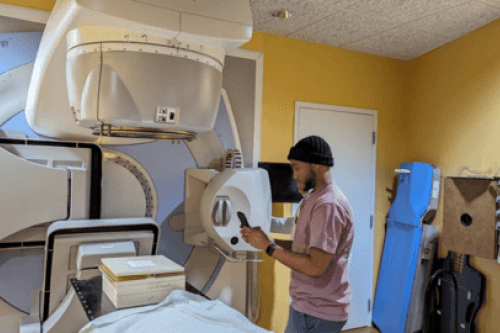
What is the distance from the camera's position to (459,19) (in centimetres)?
246

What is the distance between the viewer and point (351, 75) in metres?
3.08

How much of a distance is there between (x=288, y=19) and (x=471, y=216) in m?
1.69

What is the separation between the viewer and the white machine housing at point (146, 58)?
33.8 inches

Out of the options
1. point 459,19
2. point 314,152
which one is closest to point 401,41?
point 459,19

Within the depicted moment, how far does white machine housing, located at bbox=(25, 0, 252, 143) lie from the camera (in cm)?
86

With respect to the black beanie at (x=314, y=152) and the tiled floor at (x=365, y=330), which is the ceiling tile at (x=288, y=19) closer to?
the black beanie at (x=314, y=152)

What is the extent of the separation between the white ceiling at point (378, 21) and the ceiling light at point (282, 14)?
0.09ft

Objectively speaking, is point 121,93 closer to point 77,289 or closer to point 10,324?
point 77,289

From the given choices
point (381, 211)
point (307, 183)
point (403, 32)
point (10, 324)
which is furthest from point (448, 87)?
point (10, 324)

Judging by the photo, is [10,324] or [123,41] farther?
[10,324]

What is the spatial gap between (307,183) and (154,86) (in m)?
0.99

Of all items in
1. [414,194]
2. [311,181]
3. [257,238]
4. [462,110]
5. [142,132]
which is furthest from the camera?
[414,194]

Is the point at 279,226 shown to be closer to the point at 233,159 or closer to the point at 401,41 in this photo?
the point at 233,159

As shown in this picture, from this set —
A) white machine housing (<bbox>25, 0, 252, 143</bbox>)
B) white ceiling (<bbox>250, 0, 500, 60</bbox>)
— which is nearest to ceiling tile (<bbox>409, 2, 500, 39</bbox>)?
white ceiling (<bbox>250, 0, 500, 60</bbox>)
